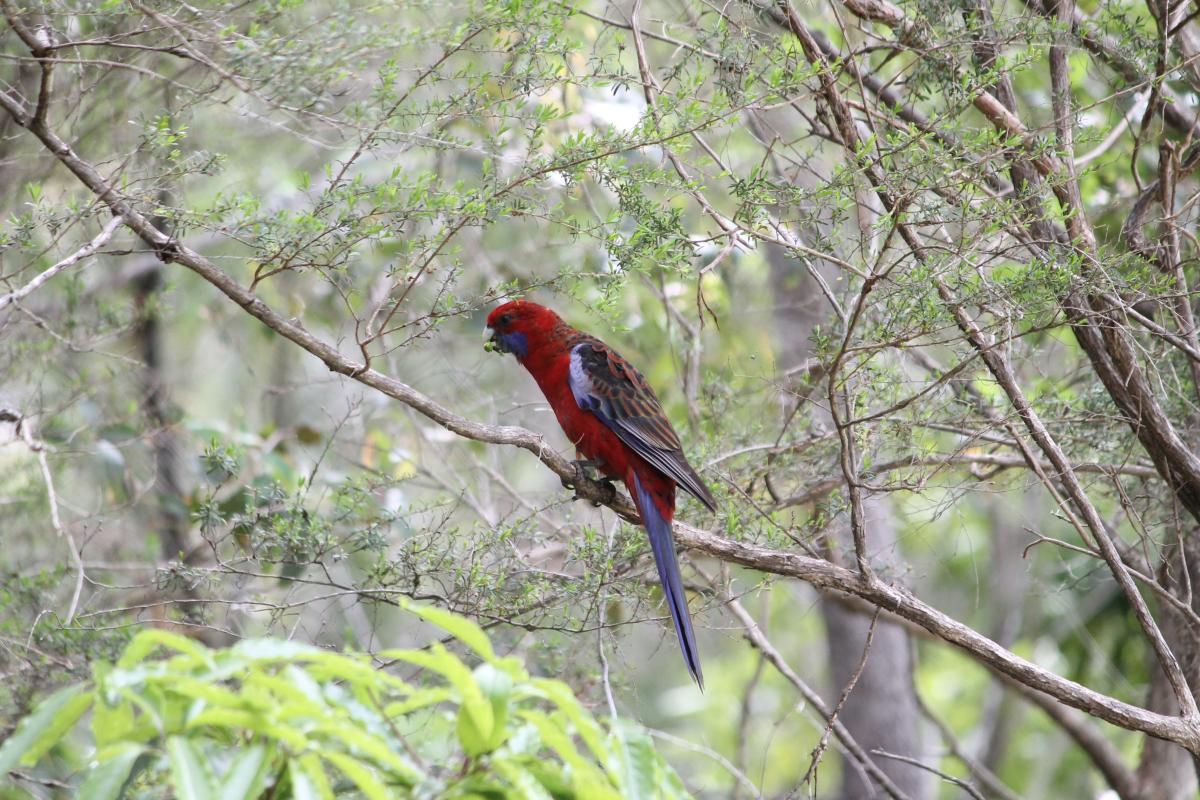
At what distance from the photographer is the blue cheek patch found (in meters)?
4.30

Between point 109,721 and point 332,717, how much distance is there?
33 centimetres

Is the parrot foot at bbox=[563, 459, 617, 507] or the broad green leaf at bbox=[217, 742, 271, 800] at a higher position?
the parrot foot at bbox=[563, 459, 617, 507]

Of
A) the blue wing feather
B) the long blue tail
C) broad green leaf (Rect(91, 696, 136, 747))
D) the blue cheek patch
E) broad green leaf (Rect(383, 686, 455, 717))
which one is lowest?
broad green leaf (Rect(91, 696, 136, 747))

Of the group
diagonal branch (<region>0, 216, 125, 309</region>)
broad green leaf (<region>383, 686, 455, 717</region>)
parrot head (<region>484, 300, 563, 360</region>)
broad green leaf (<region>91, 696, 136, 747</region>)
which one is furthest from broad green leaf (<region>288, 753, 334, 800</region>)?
parrot head (<region>484, 300, 563, 360</region>)

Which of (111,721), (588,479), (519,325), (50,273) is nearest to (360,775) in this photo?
(111,721)

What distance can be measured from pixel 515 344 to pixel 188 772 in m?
3.08

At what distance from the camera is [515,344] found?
170 inches

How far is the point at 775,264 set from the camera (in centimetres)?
638

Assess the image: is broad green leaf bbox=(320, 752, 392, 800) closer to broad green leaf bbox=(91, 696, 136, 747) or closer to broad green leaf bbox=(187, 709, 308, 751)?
broad green leaf bbox=(187, 709, 308, 751)

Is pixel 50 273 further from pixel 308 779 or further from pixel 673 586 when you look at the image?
pixel 673 586

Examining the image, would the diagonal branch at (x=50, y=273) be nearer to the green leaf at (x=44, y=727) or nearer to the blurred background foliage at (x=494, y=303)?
the blurred background foliage at (x=494, y=303)

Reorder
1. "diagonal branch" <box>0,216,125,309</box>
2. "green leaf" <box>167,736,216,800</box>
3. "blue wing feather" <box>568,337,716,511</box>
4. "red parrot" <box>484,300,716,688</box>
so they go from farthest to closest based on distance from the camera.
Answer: "blue wing feather" <box>568,337,716,511</box> < "red parrot" <box>484,300,716,688</box> < "diagonal branch" <box>0,216,125,309</box> < "green leaf" <box>167,736,216,800</box>

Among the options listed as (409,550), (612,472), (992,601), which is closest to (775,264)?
(612,472)

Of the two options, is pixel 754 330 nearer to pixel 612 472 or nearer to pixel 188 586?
pixel 612 472
